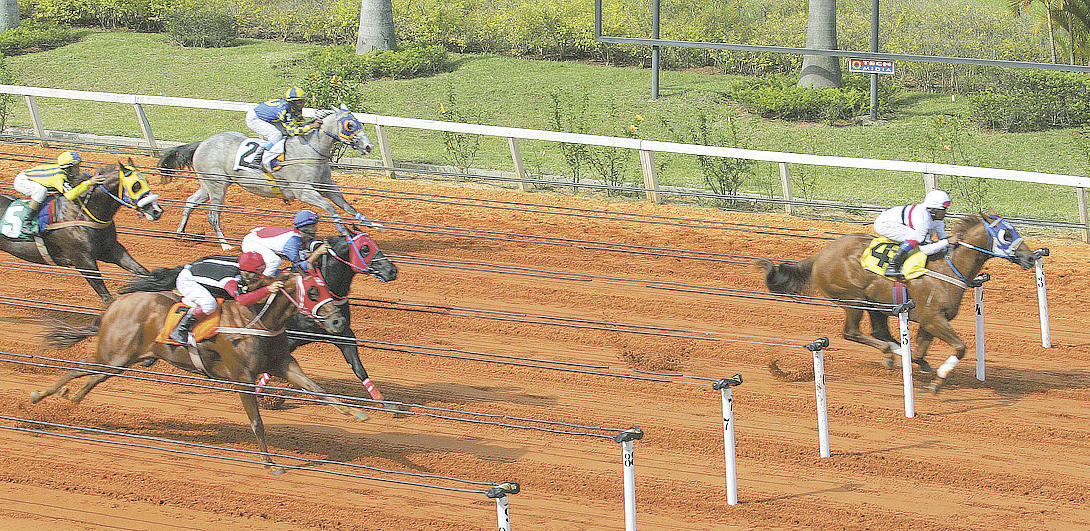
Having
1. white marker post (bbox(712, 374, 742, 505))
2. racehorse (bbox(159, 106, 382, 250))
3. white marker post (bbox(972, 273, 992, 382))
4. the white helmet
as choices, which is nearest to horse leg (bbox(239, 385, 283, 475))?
white marker post (bbox(712, 374, 742, 505))

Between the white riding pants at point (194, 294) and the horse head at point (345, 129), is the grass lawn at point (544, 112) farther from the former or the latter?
the white riding pants at point (194, 294)

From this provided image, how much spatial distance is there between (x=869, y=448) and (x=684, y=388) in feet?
5.79

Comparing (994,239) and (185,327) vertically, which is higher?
(994,239)

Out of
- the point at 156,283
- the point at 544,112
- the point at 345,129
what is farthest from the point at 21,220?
the point at 544,112

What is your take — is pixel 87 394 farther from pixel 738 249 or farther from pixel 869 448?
pixel 738 249

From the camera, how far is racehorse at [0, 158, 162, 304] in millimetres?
10914

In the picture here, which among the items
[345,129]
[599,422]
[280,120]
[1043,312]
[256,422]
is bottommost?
[599,422]

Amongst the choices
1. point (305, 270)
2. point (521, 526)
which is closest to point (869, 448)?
point (521, 526)

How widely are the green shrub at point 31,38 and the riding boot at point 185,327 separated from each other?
21640 mm

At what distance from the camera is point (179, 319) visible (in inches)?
341

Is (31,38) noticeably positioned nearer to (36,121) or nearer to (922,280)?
(36,121)

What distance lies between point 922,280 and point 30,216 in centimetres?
797

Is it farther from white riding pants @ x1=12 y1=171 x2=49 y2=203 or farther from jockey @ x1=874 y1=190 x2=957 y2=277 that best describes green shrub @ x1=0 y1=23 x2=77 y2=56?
jockey @ x1=874 y1=190 x2=957 y2=277

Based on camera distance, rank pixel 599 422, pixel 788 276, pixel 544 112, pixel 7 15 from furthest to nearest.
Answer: pixel 7 15
pixel 544 112
pixel 788 276
pixel 599 422
